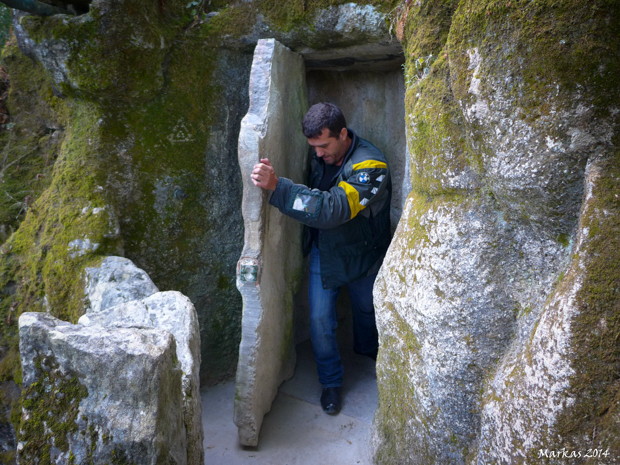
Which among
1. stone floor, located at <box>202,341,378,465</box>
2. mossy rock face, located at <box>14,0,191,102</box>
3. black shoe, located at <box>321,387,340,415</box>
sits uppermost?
mossy rock face, located at <box>14,0,191,102</box>

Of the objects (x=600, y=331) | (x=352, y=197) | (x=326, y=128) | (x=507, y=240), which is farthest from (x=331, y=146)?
(x=600, y=331)

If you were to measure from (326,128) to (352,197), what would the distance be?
0.46 meters

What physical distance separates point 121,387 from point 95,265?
1.32 metres

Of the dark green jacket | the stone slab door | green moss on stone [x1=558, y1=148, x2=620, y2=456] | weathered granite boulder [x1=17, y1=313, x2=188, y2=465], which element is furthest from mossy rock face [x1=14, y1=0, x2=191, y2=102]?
green moss on stone [x1=558, y1=148, x2=620, y2=456]

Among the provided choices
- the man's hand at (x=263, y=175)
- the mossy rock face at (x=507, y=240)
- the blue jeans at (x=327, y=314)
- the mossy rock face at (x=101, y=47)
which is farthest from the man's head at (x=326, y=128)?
the mossy rock face at (x=101, y=47)

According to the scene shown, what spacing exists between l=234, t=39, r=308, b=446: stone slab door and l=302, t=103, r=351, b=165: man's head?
8.0 inches

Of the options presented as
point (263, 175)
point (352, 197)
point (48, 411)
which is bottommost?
point (48, 411)

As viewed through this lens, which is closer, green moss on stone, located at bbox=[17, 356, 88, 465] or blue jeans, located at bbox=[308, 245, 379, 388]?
green moss on stone, located at bbox=[17, 356, 88, 465]

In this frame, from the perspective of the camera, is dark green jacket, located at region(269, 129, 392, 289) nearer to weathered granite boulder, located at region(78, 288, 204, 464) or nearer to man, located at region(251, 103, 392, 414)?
man, located at region(251, 103, 392, 414)

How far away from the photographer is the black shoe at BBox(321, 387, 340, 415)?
3.27 metres

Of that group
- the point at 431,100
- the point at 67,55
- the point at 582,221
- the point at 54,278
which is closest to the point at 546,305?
the point at 582,221

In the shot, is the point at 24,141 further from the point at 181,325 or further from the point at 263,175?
the point at 181,325

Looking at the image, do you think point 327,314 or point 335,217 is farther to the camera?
point 327,314

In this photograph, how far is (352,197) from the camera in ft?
9.04
